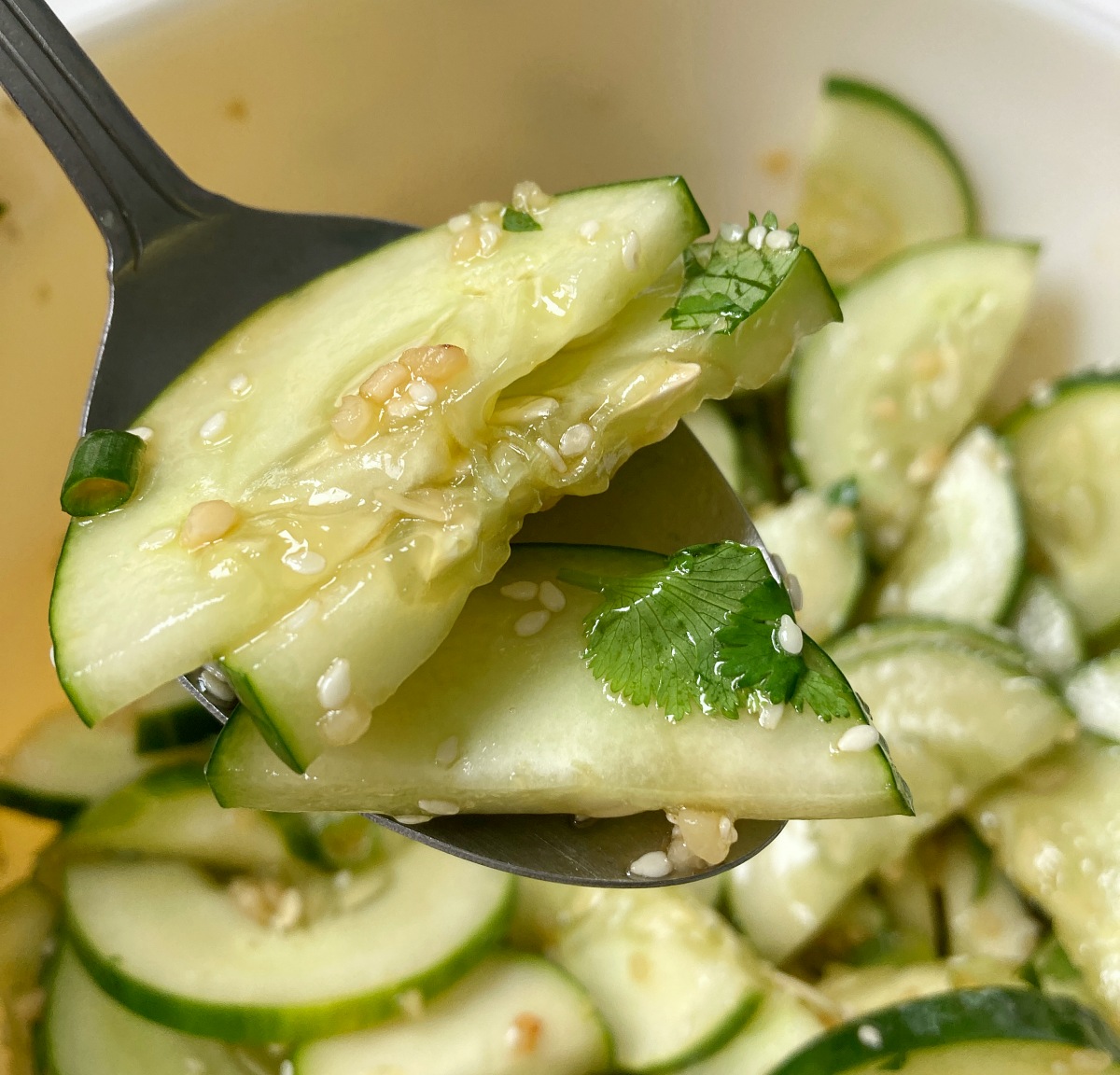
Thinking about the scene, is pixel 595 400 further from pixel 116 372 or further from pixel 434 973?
pixel 434 973

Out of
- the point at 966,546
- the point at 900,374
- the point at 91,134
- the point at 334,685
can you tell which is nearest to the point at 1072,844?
the point at 966,546

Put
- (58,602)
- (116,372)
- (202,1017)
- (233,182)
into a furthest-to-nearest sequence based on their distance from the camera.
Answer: (233,182) → (202,1017) → (116,372) → (58,602)

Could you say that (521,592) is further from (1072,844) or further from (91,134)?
(1072,844)

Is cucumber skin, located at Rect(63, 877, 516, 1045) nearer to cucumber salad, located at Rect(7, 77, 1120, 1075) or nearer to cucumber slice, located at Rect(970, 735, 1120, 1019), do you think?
cucumber salad, located at Rect(7, 77, 1120, 1075)

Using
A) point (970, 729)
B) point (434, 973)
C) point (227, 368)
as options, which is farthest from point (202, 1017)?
point (970, 729)

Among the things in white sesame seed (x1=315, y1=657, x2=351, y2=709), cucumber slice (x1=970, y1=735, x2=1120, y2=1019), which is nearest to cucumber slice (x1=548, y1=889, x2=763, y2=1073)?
cucumber slice (x1=970, y1=735, x2=1120, y2=1019)
